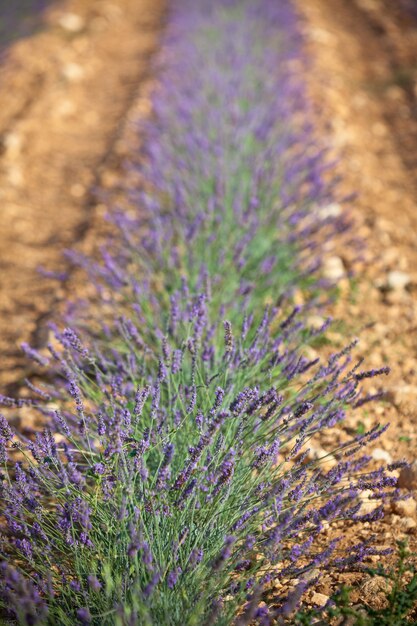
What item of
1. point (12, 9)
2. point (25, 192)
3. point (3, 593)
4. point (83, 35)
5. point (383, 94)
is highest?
point (12, 9)

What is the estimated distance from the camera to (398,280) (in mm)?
3104

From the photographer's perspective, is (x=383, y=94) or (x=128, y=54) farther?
(x=128, y=54)

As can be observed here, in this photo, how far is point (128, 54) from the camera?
22.6ft

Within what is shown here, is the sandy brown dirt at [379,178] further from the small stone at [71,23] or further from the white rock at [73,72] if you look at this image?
the small stone at [71,23]

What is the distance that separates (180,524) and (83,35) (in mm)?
6765

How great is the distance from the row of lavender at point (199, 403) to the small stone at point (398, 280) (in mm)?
407

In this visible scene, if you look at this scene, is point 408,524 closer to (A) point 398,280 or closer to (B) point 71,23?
(A) point 398,280

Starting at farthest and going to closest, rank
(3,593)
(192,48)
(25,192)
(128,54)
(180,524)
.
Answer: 1. (128,54)
2. (192,48)
3. (25,192)
4. (180,524)
5. (3,593)

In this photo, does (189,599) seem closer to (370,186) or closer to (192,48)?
(370,186)

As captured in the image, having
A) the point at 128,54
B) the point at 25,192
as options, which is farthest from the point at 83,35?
the point at 25,192

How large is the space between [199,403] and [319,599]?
64 cm

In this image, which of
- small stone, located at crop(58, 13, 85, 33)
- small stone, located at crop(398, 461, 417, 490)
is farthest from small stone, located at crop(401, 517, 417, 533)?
small stone, located at crop(58, 13, 85, 33)

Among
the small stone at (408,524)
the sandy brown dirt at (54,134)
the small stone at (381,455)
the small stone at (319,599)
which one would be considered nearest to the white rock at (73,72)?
the sandy brown dirt at (54,134)

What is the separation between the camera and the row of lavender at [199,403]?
142cm
